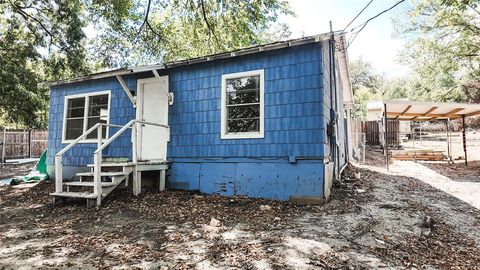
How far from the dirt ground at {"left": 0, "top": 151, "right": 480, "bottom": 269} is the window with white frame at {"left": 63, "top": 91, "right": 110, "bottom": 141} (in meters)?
2.61

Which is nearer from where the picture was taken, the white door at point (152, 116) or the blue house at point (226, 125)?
Result: the blue house at point (226, 125)

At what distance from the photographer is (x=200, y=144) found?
7410 millimetres

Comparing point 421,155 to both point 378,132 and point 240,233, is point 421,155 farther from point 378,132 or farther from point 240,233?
point 240,233

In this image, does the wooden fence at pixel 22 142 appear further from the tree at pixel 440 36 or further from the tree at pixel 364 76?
the tree at pixel 364 76

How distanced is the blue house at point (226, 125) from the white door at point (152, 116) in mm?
28

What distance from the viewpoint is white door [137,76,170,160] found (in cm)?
797

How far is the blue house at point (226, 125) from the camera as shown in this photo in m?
6.25

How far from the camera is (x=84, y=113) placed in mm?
9281

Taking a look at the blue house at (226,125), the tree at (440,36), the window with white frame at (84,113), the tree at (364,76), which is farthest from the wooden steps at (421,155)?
the tree at (364,76)

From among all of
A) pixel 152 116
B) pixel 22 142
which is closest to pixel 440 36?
pixel 152 116

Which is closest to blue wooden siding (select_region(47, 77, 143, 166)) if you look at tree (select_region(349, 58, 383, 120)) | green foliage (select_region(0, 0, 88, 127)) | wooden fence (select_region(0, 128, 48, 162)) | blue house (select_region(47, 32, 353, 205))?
blue house (select_region(47, 32, 353, 205))

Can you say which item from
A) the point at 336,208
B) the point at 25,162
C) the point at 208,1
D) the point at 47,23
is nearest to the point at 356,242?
the point at 336,208

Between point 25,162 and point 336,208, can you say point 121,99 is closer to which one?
point 336,208

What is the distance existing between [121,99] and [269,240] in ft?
21.3
